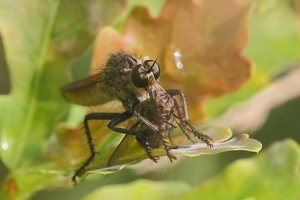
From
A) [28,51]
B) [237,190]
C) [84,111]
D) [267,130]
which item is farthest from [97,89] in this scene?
[267,130]

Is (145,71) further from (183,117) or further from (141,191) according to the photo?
(141,191)

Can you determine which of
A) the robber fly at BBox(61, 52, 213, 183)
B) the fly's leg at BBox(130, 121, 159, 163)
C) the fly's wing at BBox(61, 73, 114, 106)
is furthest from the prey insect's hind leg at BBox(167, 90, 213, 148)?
the fly's wing at BBox(61, 73, 114, 106)

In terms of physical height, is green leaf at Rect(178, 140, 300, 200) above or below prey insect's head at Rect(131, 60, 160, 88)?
below

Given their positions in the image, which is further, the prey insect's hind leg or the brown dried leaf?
the brown dried leaf

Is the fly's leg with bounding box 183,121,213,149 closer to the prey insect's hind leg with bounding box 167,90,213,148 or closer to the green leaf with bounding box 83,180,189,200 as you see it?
the prey insect's hind leg with bounding box 167,90,213,148

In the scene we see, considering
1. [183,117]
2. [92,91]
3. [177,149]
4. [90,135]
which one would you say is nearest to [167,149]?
[177,149]

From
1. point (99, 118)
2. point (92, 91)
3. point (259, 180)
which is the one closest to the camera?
point (259, 180)

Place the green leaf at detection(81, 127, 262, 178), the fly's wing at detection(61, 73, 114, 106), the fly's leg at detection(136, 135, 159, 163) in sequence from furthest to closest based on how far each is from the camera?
1. the fly's wing at detection(61, 73, 114, 106)
2. the fly's leg at detection(136, 135, 159, 163)
3. the green leaf at detection(81, 127, 262, 178)
